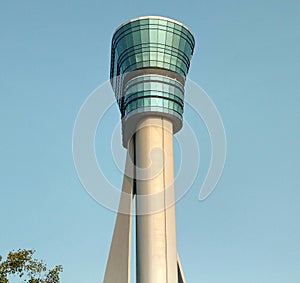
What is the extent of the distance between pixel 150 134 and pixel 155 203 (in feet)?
25.2

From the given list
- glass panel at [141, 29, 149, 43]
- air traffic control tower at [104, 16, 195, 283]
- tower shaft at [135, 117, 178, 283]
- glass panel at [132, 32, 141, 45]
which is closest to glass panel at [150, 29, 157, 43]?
air traffic control tower at [104, 16, 195, 283]

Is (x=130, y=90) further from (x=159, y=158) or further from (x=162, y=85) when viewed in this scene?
(x=159, y=158)

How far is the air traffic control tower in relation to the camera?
49.2m

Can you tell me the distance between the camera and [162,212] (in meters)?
50.2

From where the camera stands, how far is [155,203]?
50312 millimetres

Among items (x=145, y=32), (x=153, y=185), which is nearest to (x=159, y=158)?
(x=153, y=185)

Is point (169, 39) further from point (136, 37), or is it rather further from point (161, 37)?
point (136, 37)

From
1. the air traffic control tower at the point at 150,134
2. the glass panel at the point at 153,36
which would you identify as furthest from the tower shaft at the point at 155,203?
the glass panel at the point at 153,36

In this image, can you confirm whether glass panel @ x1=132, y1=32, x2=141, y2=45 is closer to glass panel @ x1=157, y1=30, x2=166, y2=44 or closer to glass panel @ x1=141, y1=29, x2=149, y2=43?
glass panel @ x1=141, y1=29, x2=149, y2=43

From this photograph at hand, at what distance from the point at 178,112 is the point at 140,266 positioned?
17681mm

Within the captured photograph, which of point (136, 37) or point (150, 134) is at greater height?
point (136, 37)

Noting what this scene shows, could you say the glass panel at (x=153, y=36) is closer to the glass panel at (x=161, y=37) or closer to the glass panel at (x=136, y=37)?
the glass panel at (x=161, y=37)

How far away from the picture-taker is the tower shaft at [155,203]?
159 feet

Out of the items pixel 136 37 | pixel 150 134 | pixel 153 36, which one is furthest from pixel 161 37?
pixel 150 134
